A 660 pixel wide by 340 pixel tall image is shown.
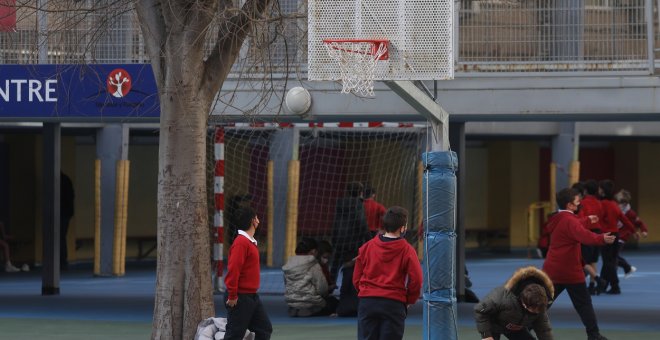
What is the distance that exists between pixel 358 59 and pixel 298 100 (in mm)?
4515

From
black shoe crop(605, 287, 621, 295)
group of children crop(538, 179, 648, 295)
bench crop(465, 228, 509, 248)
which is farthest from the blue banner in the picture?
bench crop(465, 228, 509, 248)

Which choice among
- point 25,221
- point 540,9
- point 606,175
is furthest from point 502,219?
point 540,9

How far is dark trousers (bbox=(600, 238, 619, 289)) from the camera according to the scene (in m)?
19.5

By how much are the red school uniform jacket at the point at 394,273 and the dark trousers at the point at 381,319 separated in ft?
0.18

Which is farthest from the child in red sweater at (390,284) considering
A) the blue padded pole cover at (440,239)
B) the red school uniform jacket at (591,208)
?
the red school uniform jacket at (591,208)

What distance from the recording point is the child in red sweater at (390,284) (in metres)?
10.4

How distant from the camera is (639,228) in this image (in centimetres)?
2111

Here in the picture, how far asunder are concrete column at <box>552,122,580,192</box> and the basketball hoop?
56.5 ft

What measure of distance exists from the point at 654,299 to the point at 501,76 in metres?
5.58

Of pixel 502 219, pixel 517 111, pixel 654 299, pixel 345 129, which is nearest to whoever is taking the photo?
pixel 517 111

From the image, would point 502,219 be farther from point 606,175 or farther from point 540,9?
point 540,9

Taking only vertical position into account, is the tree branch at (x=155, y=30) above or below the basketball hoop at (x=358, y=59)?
above

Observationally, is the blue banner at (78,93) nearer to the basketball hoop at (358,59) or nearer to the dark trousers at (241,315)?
the dark trousers at (241,315)

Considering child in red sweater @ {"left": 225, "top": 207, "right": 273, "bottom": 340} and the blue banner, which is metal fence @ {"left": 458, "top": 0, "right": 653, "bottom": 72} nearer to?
the blue banner
